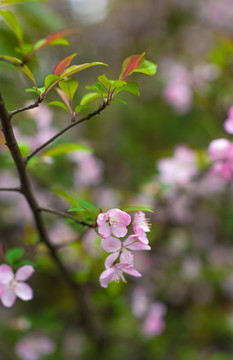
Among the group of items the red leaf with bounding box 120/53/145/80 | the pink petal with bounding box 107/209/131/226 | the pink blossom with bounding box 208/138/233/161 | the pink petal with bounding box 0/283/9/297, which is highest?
the red leaf with bounding box 120/53/145/80

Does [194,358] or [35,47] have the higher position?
[35,47]

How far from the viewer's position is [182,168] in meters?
1.16

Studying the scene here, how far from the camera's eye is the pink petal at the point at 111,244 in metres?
0.51

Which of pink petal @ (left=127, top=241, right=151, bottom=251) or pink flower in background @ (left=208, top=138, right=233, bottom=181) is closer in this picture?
pink petal @ (left=127, top=241, right=151, bottom=251)

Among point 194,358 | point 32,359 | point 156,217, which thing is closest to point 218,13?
point 156,217

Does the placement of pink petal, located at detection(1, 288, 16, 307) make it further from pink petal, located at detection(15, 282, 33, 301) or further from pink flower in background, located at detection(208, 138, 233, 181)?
pink flower in background, located at detection(208, 138, 233, 181)

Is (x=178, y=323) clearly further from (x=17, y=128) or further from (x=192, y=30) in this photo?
(x=192, y=30)

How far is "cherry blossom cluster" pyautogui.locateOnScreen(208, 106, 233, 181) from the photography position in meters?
0.76

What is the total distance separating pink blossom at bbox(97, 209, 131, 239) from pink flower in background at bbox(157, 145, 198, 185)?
0.65 metres

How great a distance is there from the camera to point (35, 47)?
1.78ft

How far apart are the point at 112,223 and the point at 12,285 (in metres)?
0.25

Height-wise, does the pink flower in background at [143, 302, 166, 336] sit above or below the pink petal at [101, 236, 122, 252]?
below

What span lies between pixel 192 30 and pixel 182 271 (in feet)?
6.19

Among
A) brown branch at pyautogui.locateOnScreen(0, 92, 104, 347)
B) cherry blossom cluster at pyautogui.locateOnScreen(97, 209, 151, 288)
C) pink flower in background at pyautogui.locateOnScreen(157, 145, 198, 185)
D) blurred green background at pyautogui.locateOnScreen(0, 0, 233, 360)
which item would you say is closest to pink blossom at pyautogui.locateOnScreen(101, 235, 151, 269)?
cherry blossom cluster at pyautogui.locateOnScreen(97, 209, 151, 288)
